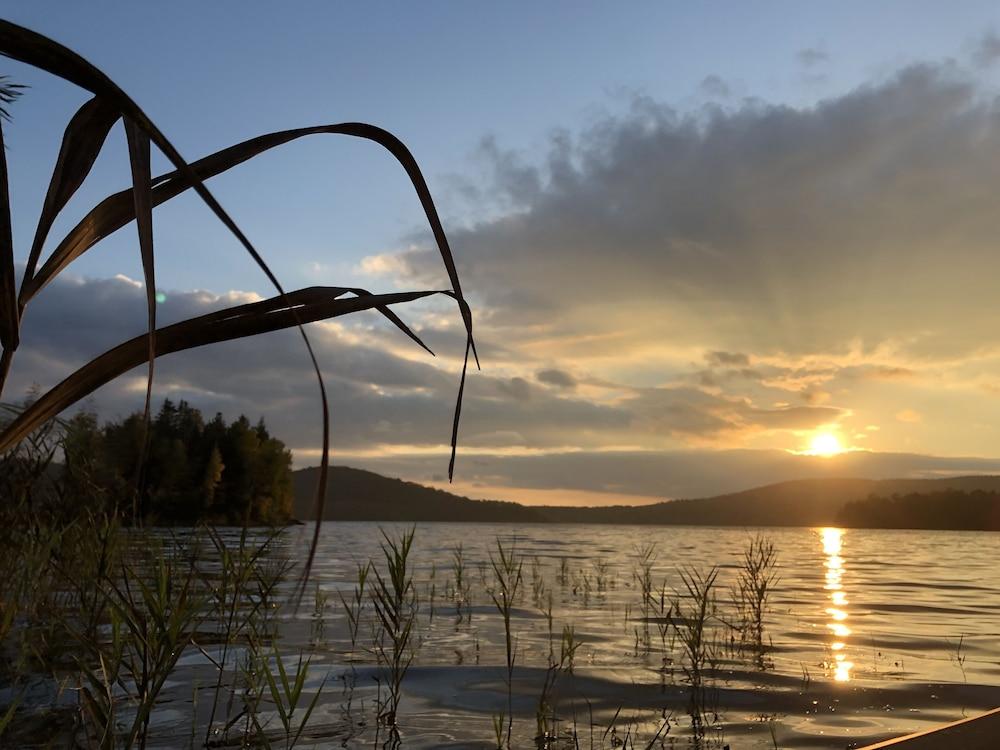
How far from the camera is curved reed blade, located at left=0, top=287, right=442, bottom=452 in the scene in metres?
1.00

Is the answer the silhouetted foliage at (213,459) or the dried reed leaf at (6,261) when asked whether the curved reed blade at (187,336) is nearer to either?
the dried reed leaf at (6,261)

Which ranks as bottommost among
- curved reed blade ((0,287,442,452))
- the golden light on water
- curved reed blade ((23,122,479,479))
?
the golden light on water

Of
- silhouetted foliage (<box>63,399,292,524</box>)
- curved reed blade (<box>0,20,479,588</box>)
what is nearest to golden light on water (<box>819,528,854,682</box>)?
curved reed blade (<box>0,20,479,588</box>)

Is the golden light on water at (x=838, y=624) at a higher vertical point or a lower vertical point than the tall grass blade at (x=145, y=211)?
lower

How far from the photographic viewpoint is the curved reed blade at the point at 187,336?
100cm

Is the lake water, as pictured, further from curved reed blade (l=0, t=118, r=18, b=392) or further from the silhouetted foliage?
the silhouetted foliage

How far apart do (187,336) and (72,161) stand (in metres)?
0.25

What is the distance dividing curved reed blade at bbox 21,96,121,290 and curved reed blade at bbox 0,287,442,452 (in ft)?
0.49

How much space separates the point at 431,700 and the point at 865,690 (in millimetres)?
3524

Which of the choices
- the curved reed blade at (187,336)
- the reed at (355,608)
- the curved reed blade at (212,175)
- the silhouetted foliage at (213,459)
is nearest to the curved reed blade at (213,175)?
the curved reed blade at (212,175)

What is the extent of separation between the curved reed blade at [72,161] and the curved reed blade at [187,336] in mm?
149

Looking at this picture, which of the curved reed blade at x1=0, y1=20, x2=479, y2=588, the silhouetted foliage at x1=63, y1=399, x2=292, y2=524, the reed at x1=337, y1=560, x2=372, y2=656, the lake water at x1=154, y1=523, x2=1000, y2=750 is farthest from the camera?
the silhouetted foliage at x1=63, y1=399, x2=292, y2=524

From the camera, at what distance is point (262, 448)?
257 feet

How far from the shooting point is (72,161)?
0.96 metres
